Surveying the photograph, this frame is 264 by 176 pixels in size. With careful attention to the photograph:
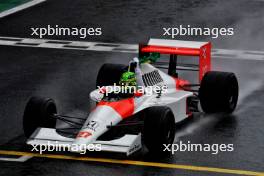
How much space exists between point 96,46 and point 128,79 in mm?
9879

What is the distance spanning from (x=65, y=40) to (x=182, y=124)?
33.5 feet

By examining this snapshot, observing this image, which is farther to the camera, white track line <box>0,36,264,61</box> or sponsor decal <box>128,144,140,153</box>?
white track line <box>0,36,264,61</box>

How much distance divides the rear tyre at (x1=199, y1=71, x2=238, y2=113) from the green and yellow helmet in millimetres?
2200

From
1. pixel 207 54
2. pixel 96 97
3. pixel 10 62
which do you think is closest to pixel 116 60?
pixel 10 62

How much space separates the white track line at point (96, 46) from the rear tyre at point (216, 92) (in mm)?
6167

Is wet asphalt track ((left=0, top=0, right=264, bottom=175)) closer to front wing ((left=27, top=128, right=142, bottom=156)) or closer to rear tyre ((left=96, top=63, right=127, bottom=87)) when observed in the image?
front wing ((left=27, top=128, right=142, bottom=156))

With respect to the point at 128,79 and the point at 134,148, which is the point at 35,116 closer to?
the point at 128,79

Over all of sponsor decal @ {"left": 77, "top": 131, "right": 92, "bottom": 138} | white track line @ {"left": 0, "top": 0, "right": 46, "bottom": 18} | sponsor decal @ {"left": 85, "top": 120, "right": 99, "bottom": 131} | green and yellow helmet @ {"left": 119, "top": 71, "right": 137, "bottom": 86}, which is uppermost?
white track line @ {"left": 0, "top": 0, "right": 46, "bottom": 18}

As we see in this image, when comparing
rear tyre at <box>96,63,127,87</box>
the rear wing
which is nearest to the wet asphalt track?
rear tyre at <box>96,63,127,87</box>

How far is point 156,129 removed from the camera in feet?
75.7

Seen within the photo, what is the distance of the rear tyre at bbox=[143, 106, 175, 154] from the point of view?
23.1 metres

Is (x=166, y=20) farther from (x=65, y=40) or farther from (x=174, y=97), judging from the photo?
(x=174, y=97)

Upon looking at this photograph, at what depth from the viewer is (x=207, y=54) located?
2756cm

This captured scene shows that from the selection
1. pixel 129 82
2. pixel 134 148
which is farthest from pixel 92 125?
pixel 129 82
